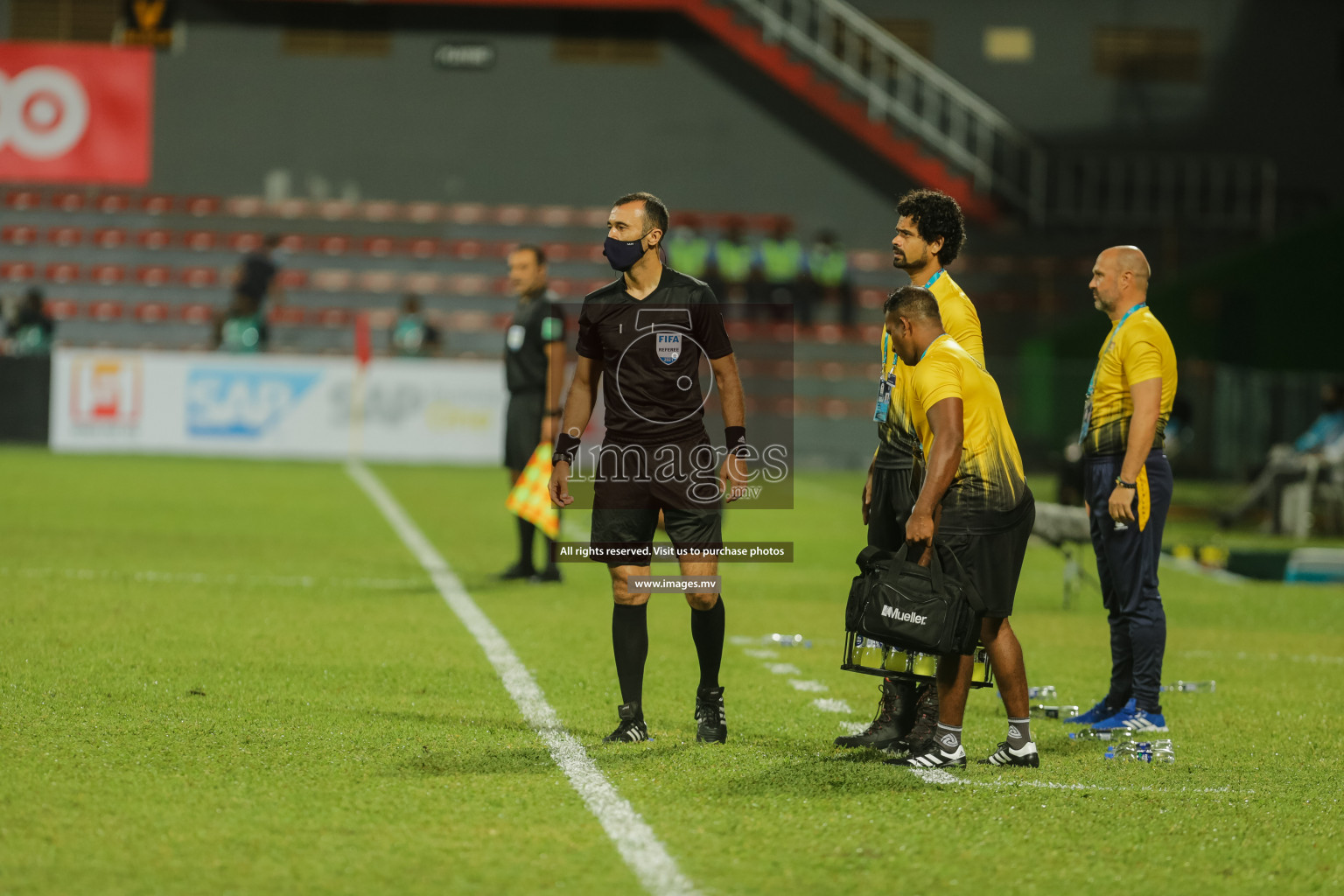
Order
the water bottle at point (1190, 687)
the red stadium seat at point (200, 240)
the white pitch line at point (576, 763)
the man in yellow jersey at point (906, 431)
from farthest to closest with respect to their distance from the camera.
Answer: the red stadium seat at point (200, 240), the water bottle at point (1190, 687), the man in yellow jersey at point (906, 431), the white pitch line at point (576, 763)

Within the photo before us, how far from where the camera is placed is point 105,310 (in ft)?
97.1

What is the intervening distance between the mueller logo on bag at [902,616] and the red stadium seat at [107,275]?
27060 millimetres

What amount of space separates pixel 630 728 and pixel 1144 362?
260 cm

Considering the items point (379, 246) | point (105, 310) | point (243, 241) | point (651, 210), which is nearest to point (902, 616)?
point (651, 210)

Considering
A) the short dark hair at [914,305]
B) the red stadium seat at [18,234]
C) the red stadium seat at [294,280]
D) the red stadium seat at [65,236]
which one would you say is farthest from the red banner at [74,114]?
the short dark hair at [914,305]

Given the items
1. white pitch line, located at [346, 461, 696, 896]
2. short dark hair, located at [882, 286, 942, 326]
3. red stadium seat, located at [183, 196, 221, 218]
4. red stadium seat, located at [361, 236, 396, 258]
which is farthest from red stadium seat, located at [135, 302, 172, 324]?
short dark hair, located at [882, 286, 942, 326]

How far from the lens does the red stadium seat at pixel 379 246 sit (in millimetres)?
30562

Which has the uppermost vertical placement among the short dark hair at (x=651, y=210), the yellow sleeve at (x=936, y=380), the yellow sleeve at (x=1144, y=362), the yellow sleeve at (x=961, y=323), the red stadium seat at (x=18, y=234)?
the red stadium seat at (x=18, y=234)

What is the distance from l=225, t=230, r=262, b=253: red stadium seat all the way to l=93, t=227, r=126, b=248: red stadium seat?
195cm

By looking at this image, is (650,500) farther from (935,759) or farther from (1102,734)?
(1102,734)

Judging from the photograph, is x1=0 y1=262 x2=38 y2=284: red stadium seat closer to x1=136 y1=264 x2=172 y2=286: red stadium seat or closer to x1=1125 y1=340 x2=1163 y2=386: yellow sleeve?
x1=136 y1=264 x2=172 y2=286: red stadium seat

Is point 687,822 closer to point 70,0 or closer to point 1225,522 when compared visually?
point 1225,522

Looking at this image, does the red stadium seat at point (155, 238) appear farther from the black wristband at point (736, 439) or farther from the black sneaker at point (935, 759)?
the black sneaker at point (935, 759)

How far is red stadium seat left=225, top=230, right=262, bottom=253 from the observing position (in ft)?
99.7
